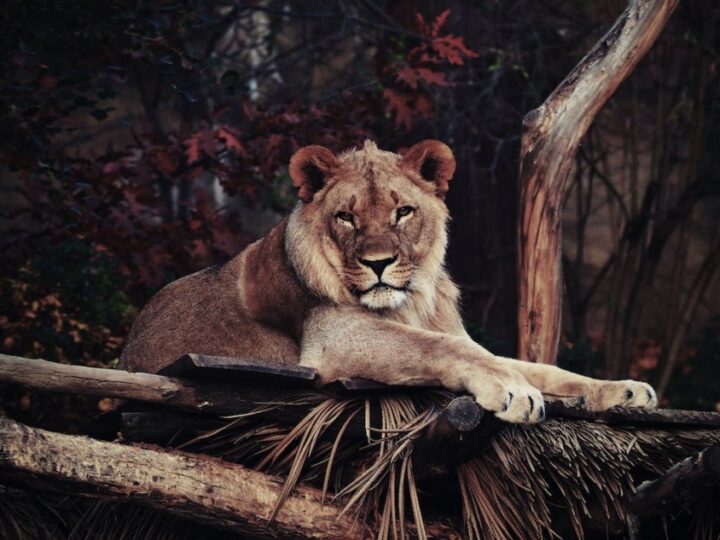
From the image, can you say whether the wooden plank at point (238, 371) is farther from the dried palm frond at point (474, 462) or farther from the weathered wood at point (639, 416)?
the weathered wood at point (639, 416)

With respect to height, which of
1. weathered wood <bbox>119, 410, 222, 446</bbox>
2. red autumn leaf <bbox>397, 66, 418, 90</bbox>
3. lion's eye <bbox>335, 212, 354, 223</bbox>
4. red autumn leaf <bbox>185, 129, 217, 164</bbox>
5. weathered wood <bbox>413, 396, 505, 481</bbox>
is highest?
red autumn leaf <bbox>397, 66, 418, 90</bbox>

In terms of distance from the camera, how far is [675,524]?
5434mm

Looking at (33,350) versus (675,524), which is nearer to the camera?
(675,524)

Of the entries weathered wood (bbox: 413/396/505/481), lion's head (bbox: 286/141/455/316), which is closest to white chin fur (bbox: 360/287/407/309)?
lion's head (bbox: 286/141/455/316)

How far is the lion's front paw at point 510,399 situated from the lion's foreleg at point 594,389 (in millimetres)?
531

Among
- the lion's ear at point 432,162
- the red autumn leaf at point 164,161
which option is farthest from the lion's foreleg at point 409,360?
the red autumn leaf at point 164,161

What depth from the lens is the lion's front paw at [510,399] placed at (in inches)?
173

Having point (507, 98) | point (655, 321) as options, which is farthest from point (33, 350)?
point (655, 321)

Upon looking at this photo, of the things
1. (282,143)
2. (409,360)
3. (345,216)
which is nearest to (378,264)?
(345,216)

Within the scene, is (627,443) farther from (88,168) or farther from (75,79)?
(88,168)

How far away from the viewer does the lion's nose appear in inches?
211

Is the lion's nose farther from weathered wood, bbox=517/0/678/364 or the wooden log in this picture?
weathered wood, bbox=517/0/678/364

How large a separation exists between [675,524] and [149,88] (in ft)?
35.7

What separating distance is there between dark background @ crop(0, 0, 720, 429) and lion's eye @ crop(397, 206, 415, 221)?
204 cm
